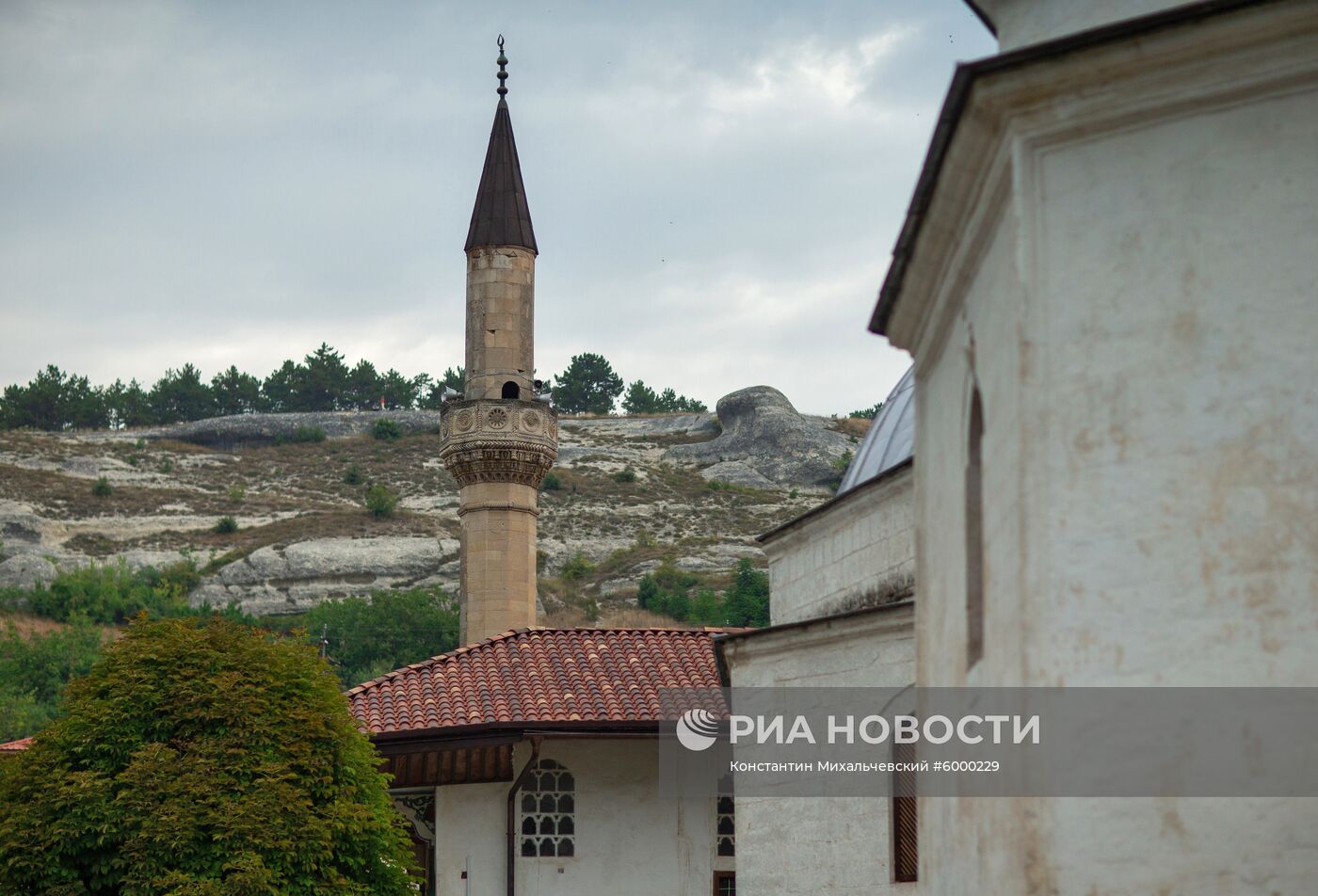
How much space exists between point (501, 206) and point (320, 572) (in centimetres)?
4493

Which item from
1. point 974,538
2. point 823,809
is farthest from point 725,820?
point 974,538

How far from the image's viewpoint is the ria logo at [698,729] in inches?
676

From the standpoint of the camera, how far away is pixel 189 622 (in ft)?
45.7

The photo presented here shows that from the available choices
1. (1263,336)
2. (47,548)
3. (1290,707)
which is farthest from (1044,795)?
(47,548)

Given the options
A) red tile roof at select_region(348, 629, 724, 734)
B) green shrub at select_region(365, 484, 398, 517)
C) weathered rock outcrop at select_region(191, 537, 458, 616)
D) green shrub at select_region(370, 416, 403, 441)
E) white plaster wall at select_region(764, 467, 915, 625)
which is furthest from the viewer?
green shrub at select_region(370, 416, 403, 441)

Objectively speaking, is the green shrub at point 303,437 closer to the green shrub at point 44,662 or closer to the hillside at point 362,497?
the hillside at point 362,497

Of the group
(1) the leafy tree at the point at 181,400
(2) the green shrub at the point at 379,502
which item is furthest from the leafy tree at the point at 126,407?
(2) the green shrub at the point at 379,502

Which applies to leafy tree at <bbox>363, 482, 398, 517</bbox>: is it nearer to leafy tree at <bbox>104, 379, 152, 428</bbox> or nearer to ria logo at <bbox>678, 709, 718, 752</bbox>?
leafy tree at <bbox>104, 379, 152, 428</bbox>

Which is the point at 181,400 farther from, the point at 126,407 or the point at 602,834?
the point at 602,834

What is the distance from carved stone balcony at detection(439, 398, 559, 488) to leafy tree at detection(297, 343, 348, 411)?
7809 cm

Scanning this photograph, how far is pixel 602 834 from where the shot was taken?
17.2 meters

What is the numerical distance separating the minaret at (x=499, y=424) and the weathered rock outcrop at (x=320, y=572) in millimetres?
41453

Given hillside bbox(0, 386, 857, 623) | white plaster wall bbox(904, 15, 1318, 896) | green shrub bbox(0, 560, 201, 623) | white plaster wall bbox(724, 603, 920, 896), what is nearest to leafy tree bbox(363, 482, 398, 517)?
hillside bbox(0, 386, 857, 623)

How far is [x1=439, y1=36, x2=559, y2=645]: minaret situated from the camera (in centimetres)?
2245
